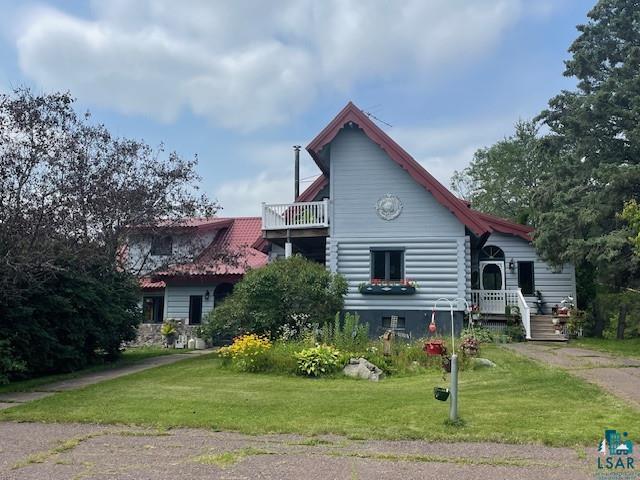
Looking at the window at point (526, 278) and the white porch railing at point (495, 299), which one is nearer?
the white porch railing at point (495, 299)

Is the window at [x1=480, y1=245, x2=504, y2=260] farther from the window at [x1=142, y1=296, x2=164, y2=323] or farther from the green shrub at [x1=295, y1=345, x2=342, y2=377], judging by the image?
the window at [x1=142, y1=296, x2=164, y2=323]

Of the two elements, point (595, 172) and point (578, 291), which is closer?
point (595, 172)

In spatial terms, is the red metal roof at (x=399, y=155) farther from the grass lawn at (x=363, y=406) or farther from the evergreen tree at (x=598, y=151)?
the grass lawn at (x=363, y=406)

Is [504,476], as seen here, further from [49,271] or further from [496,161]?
[496,161]

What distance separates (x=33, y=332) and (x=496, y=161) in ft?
130

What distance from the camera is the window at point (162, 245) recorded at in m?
21.9

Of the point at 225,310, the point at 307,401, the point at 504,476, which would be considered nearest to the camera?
the point at 504,476

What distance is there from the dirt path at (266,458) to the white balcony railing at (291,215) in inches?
602

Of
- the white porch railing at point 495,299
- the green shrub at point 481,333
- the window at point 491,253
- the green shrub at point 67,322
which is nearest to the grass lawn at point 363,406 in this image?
the green shrub at point 67,322

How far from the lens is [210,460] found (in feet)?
20.9

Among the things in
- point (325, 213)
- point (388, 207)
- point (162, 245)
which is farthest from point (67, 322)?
point (388, 207)

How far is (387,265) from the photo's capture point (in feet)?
73.2

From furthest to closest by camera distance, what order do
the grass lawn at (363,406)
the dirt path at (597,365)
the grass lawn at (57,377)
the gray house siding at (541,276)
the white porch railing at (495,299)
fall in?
the gray house siding at (541,276)
the white porch railing at (495,299)
the grass lawn at (57,377)
the dirt path at (597,365)
the grass lawn at (363,406)

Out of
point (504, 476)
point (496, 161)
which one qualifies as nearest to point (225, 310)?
point (504, 476)
